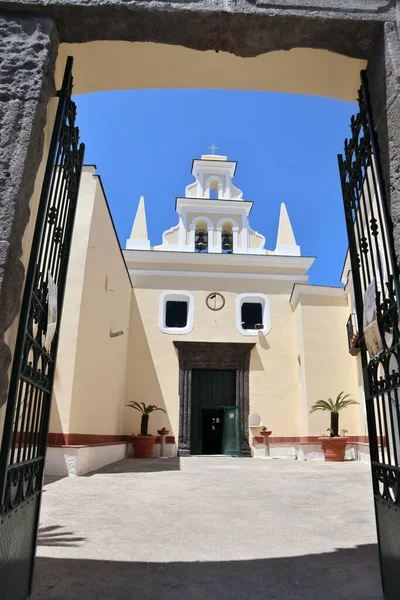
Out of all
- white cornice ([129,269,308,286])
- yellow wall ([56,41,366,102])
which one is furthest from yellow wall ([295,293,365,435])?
yellow wall ([56,41,366,102])

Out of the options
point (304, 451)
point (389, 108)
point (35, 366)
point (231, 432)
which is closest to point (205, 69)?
point (389, 108)

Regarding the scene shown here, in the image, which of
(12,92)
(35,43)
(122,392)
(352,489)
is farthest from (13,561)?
(122,392)

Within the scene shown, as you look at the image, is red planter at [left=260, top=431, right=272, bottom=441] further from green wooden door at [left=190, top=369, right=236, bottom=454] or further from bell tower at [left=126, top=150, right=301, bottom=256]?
bell tower at [left=126, top=150, right=301, bottom=256]

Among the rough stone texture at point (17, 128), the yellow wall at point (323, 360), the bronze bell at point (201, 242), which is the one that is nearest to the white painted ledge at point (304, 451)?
the yellow wall at point (323, 360)

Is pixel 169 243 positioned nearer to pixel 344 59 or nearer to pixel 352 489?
pixel 352 489

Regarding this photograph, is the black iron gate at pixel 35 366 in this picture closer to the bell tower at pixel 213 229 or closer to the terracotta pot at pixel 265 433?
the terracotta pot at pixel 265 433

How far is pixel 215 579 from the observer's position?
2.22 metres

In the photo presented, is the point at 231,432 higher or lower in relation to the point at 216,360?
lower

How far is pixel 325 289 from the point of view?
12.4 m

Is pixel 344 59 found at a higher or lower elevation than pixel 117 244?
lower

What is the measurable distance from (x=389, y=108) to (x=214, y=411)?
1221cm

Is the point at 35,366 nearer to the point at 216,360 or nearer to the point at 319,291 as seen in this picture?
the point at 216,360

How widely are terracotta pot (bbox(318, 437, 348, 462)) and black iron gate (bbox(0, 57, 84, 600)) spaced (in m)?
9.41

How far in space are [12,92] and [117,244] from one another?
872 centimetres
